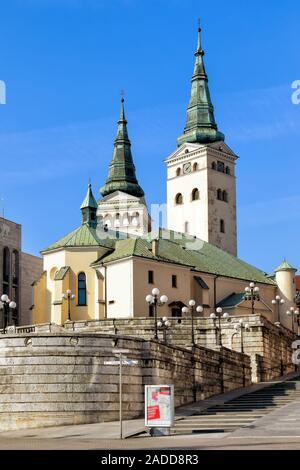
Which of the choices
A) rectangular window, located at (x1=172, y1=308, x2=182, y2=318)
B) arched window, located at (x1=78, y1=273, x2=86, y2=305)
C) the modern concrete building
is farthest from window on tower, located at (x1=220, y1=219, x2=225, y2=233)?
arched window, located at (x1=78, y1=273, x2=86, y2=305)

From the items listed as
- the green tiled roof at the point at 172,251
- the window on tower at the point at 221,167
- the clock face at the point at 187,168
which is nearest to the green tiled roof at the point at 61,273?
the green tiled roof at the point at 172,251

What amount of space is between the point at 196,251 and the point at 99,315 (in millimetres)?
20582

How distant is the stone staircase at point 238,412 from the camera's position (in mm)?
34812

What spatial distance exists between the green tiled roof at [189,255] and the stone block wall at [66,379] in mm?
37062

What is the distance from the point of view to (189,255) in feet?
296

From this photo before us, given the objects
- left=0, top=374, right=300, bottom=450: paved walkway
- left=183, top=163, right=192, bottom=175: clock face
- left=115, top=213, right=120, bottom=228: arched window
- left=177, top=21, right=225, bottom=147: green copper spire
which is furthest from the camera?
left=115, top=213, right=120, bottom=228: arched window

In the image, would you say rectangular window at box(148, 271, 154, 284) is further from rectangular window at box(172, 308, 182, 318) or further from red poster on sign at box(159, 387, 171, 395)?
red poster on sign at box(159, 387, 171, 395)

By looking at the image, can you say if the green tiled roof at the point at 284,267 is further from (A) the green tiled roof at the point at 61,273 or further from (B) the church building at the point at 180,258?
(A) the green tiled roof at the point at 61,273

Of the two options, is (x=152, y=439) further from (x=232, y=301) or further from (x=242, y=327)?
(x=232, y=301)

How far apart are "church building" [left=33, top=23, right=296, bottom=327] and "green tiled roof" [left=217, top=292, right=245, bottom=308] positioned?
12 cm

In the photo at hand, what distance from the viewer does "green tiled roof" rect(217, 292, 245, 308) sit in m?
86.8

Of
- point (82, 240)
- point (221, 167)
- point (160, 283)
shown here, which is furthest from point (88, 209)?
point (221, 167)

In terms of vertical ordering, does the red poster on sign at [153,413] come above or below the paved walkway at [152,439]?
above

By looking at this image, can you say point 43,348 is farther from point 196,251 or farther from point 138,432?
point 196,251
